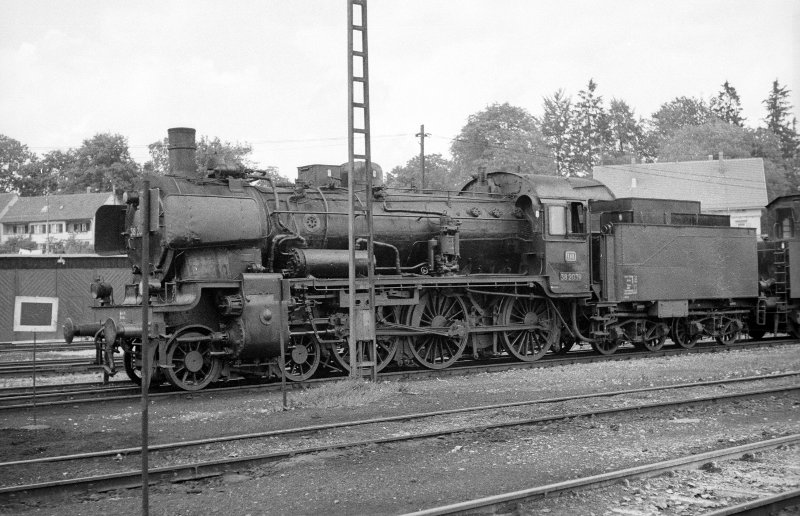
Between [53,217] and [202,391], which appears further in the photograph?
[53,217]

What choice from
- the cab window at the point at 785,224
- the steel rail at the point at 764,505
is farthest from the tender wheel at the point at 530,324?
the steel rail at the point at 764,505

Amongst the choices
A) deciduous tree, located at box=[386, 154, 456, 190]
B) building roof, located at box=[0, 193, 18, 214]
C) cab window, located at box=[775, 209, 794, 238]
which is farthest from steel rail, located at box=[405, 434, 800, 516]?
building roof, located at box=[0, 193, 18, 214]

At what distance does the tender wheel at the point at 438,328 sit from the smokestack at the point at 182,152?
5.25m

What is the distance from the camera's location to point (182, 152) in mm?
14398

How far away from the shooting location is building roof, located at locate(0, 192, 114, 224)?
70375 mm

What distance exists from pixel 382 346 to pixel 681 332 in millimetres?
9060

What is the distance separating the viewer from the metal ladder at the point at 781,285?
22672 mm

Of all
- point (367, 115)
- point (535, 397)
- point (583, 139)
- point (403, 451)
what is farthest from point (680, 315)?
point (583, 139)

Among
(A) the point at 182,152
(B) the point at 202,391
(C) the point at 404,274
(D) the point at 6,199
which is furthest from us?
(D) the point at 6,199

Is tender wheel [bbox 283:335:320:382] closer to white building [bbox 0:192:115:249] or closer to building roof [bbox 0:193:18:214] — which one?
white building [bbox 0:192:115:249]

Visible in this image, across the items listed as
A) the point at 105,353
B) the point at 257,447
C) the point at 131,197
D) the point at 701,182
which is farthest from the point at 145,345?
the point at 701,182

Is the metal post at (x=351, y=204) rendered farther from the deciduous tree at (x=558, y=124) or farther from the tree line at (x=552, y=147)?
the deciduous tree at (x=558, y=124)

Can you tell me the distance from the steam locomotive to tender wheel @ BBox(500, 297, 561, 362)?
5cm

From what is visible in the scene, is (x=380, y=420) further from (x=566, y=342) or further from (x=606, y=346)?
(x=606, y=346)
